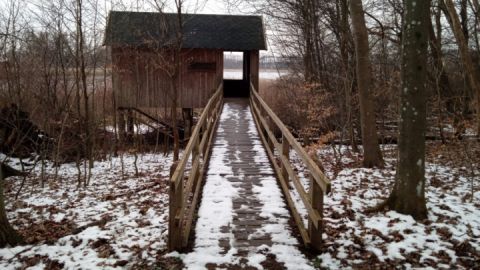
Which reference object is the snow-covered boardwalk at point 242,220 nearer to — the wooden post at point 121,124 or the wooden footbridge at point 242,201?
the wooden footbridge at point 242,201

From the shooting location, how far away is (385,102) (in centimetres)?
1673

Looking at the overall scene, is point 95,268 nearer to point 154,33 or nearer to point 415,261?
point 415,261

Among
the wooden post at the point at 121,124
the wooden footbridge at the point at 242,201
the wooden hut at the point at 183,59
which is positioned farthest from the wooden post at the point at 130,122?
the wooden footbridge at the point at 242,201

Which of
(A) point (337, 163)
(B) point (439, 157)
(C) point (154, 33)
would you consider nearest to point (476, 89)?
(B) point (439, 157)

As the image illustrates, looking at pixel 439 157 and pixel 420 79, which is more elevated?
pixel 420 79

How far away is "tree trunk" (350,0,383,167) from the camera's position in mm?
9734

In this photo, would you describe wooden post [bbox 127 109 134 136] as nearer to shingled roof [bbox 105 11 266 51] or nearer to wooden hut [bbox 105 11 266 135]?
wooden hut [bbox 105 11 266 135]

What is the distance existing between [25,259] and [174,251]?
2.33 m

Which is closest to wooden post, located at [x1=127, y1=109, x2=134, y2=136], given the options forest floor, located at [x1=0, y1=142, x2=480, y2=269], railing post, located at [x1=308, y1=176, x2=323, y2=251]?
forest floor, located at [x1=0, y1=142, x2=480, y2=269]

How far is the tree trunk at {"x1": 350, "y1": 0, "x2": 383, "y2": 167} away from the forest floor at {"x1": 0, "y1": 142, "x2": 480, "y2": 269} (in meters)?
0.50

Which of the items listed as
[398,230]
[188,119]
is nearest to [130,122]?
Result: [188,119]

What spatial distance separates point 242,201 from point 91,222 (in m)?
2.82

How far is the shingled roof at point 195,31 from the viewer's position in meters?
18.1

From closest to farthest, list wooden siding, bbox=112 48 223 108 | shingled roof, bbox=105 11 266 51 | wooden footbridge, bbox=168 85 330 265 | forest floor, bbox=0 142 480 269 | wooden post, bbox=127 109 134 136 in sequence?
wooden footbridge, bbox=168 85 330 265 < forest floor, bbox=0 142 480 269 < shingled roof, bbox=105 11 266 51 < wooden siding, bbox=112 48 223 108 < wooden post, bbox=127 109 134 136
